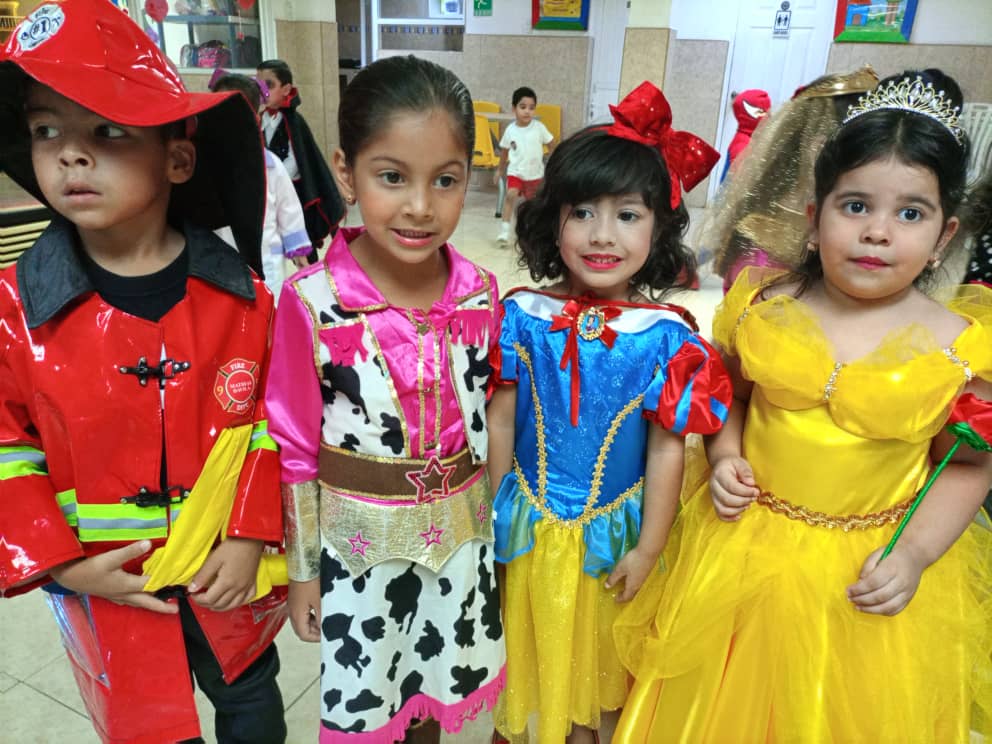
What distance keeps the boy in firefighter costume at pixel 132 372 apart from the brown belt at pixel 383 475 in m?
0.10

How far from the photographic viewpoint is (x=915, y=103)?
1100 millimetres

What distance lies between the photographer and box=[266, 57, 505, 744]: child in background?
101cm

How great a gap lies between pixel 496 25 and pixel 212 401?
854cm

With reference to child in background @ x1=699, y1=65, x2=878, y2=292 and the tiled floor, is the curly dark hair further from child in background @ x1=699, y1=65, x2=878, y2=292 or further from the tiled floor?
child in background @ x1=699, y1=65, x2=878, y2=292

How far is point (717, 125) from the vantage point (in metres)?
7.89

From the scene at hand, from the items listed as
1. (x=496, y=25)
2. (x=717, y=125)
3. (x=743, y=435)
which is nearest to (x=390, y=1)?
(x=496, y=25)

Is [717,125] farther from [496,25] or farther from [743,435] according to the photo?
[743,435]

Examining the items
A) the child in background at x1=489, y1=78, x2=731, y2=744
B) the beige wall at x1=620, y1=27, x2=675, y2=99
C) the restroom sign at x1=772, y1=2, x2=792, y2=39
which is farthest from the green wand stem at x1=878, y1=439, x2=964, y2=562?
the restroom sign at x1=772, y1=2, x2=792, y2=39

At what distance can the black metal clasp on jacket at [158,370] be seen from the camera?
39.4 inches

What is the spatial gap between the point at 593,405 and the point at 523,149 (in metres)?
5.49

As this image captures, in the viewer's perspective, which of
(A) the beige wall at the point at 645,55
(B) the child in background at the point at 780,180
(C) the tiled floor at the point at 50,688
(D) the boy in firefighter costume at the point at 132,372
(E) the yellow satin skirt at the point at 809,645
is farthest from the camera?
(A) the beige wall at the point at 645,55

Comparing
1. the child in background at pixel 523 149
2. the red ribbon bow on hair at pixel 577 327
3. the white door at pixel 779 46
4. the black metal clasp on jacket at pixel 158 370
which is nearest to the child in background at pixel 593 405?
the red ribbon bow on hair at pixel 577 327

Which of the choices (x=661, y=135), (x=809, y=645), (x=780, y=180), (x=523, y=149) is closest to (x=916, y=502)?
(x=809, y=645)

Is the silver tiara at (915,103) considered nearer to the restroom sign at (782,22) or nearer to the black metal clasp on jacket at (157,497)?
the black metal clasp on jacket at (157,497)
